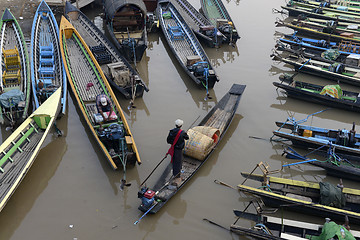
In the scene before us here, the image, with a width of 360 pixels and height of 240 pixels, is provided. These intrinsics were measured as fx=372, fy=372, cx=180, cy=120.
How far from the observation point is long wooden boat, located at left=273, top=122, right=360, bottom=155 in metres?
11.8

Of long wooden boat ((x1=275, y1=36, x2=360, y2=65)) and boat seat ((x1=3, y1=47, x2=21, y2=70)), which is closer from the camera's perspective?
boat seat ((x1=3, y1=47, x2=21, y2=70))

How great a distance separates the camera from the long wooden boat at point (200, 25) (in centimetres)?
1905

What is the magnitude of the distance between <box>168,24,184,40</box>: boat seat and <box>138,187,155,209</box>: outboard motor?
10.8 meters

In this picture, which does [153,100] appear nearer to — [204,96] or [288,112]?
[204,96]

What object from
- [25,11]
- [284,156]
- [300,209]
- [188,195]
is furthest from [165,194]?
[25,11]

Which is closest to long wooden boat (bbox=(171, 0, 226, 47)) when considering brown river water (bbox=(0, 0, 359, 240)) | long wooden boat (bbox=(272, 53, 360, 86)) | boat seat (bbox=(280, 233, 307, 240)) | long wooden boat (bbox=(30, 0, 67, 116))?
brown river water (bbox=(0, 0, 359, 240))

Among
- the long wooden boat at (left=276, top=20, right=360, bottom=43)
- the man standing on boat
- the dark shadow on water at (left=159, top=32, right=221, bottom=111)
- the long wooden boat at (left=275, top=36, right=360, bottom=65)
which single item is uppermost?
the long wooden boat at (left=276, top=20, right=360, bottom=43)

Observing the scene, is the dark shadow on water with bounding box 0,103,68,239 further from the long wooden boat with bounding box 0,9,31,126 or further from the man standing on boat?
the man standing on boat

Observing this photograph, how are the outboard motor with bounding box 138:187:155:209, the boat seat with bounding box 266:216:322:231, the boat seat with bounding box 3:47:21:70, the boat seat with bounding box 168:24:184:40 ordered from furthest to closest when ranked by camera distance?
the boat seat with bounding box 168:24:184:40, the boat seat with bounding box 3:47:21:70, the outboard motor with bounding box 138:187:155:209, the boat seat with bounding box 266:216:322:231

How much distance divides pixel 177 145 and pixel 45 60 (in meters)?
8.25

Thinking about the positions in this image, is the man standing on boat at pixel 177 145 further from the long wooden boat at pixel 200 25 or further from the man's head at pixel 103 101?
the long wooden boat at pixel 200 25

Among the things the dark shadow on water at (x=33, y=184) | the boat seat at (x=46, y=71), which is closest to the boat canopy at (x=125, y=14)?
the boat seat at (x=46, y=71)

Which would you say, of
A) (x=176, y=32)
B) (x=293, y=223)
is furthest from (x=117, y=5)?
(x=293, y=223)

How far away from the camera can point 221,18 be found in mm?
21547
